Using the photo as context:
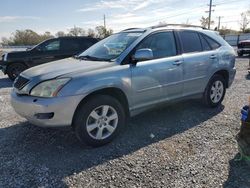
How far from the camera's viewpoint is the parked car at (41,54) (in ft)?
28.3

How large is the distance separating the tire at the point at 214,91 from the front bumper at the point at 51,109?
2.92 meters

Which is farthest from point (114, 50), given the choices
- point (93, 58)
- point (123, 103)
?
point (123, 103)

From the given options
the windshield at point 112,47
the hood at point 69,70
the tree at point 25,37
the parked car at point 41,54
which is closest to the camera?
the hood at point 69,70

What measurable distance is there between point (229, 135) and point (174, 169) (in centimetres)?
143

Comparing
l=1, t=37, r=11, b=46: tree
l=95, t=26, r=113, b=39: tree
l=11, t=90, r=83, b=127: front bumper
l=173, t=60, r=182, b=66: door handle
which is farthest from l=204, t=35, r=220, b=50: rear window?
l=1, t=37, r=11, b=46: tree

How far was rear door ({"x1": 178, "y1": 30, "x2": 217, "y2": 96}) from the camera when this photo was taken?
4.20 m

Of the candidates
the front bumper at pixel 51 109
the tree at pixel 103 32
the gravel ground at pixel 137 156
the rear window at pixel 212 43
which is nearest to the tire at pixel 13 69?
the gravel ground at pixel 137 156

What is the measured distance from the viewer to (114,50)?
380 centimetres

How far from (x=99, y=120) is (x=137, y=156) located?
0.75 metres

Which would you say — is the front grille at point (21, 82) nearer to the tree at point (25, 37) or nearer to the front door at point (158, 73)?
the front door at point (158, 73)

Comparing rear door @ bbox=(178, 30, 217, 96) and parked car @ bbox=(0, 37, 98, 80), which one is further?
parked car @ bbox=(0, 37, 98, 80)

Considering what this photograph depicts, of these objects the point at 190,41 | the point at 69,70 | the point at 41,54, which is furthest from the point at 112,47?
the point at 41,54

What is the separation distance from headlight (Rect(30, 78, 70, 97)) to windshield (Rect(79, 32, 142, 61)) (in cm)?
94

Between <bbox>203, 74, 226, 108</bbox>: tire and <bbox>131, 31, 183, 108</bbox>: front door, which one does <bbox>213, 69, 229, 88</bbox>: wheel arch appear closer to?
<bbox>203, 74, 226, 108</bbox>: tire
